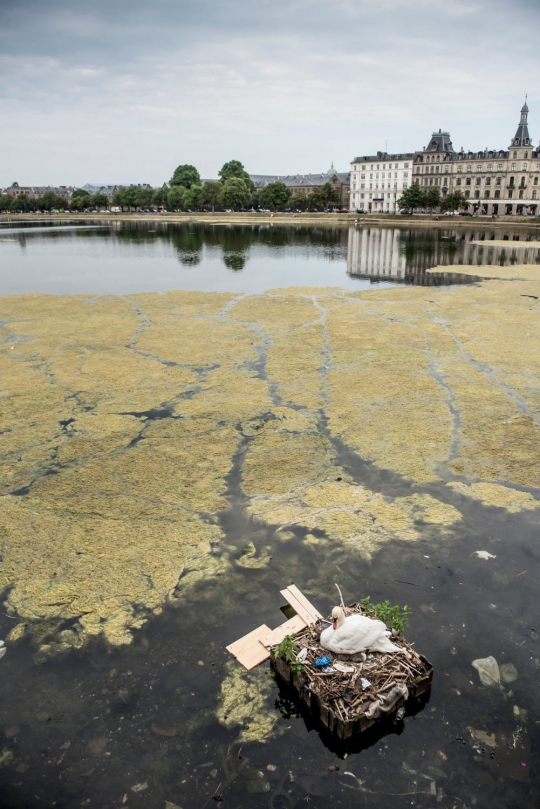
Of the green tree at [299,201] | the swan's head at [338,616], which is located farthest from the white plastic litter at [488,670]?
the green tree at [299,201]

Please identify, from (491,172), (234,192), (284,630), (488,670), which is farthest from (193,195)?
(488,670)

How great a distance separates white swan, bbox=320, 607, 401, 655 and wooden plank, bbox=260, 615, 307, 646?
707 millimetres

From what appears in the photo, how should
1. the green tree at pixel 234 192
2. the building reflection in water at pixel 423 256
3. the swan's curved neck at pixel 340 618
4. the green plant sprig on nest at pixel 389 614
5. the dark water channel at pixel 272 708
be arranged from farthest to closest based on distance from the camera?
the green tree at pixel 234 192 → the building reflection in water at pixel 423 256 → the green plant sprig on nest at pixel 389 614 → the swan's curved neck at pixel 340 618 → the dark water channel at pixel 272 708

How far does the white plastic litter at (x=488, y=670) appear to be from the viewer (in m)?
6.53

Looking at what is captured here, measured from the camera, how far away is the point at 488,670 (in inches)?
262

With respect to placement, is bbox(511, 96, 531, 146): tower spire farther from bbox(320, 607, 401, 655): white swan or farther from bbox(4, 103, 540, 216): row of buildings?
bbox(320, 607, 401, 655): white swan

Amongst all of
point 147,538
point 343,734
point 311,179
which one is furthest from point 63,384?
point 311,179

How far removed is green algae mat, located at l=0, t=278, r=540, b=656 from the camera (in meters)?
8.42

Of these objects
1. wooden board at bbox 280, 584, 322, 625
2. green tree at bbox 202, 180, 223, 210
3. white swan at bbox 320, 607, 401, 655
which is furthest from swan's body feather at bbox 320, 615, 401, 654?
green tree at bbox 202, 180, 223, 210

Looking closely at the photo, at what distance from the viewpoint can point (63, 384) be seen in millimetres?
16406

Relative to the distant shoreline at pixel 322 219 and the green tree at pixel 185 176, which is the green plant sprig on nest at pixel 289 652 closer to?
the distant shoreline at pixel 322 219

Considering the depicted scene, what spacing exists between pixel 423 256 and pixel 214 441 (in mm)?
45034

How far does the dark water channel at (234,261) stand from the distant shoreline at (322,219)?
21563 mm

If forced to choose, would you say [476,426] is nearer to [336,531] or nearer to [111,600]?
[336,531]
